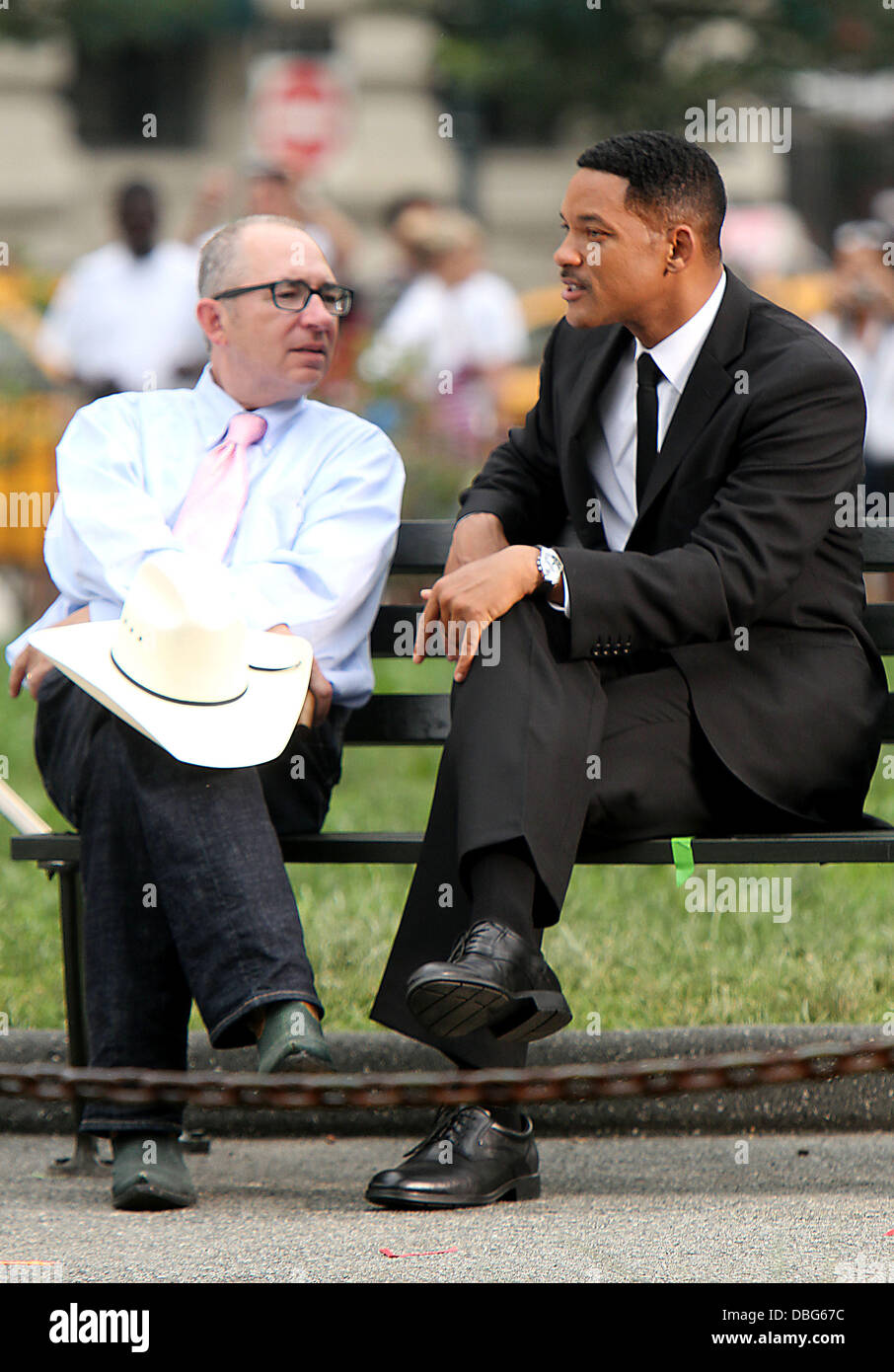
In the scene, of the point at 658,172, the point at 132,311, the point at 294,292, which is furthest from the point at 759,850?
the point at 132,311

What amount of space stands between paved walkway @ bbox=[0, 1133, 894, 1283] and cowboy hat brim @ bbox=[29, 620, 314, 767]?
0.86 meters

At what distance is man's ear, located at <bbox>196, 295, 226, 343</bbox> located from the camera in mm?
4543

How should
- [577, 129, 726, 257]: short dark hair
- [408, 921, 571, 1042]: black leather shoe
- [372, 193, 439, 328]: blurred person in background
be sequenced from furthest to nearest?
[372, 193, 439, 328]: blurred person in background
[577, 129, 726, 257]: short dark hair
[408, 921, 571, 1042]: black leather shoe

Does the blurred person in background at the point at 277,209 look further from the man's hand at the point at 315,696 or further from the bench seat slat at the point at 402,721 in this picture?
the man's hand at the point at 315,696

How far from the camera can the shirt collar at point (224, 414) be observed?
14.9ft

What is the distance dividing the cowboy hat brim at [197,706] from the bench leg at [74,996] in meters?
0.50

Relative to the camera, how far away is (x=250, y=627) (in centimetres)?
410

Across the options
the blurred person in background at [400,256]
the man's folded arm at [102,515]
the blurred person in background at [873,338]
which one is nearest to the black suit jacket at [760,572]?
the man's folded arm at [102,515]

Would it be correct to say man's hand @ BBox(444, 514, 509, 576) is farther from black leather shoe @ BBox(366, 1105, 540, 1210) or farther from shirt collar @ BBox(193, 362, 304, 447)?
black leather shoe @ BBox(366, 1105, 540, 1210)

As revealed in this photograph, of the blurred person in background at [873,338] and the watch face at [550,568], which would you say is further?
the blurred person in background at [873,338]

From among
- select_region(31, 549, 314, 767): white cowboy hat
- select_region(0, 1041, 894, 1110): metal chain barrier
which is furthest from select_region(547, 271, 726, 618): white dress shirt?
select_region(0, 1041, 894, 1110): metal chain barrier

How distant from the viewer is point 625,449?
427 cm

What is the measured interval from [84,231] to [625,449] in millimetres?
22504

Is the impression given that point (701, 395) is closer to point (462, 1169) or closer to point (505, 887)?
point (505, 887)
